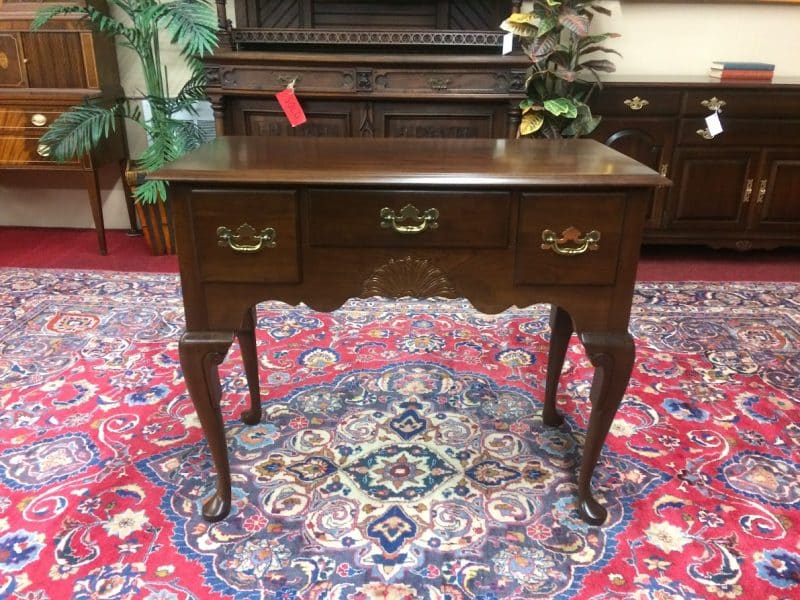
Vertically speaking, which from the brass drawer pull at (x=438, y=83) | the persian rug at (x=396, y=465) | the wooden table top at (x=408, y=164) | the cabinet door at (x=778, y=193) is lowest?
the persian rug at (x=396, y=465)

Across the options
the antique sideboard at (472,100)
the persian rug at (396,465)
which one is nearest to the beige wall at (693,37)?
the antique sideboard at (472,100)

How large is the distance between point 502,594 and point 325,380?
1.06m

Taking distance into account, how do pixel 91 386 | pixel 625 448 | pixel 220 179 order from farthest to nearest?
pixel 91 386
pixel 625 448
pixel 220 179

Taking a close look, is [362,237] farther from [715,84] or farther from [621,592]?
[715,84]

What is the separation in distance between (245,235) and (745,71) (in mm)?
3157

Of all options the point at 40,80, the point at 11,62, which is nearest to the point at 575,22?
the point at 40,80

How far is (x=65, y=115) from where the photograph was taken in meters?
3.14

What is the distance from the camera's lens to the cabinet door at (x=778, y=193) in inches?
128

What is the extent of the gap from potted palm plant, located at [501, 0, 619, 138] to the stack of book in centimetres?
66

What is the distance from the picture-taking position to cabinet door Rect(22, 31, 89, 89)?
Answer: 3.27 meters

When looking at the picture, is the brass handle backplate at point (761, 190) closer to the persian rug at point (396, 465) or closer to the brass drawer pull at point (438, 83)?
the persian rug at point (396, 465)

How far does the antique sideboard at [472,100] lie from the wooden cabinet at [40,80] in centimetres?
83

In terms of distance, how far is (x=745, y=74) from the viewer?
10.8ft

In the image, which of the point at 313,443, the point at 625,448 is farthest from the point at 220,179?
the point at 625,448
